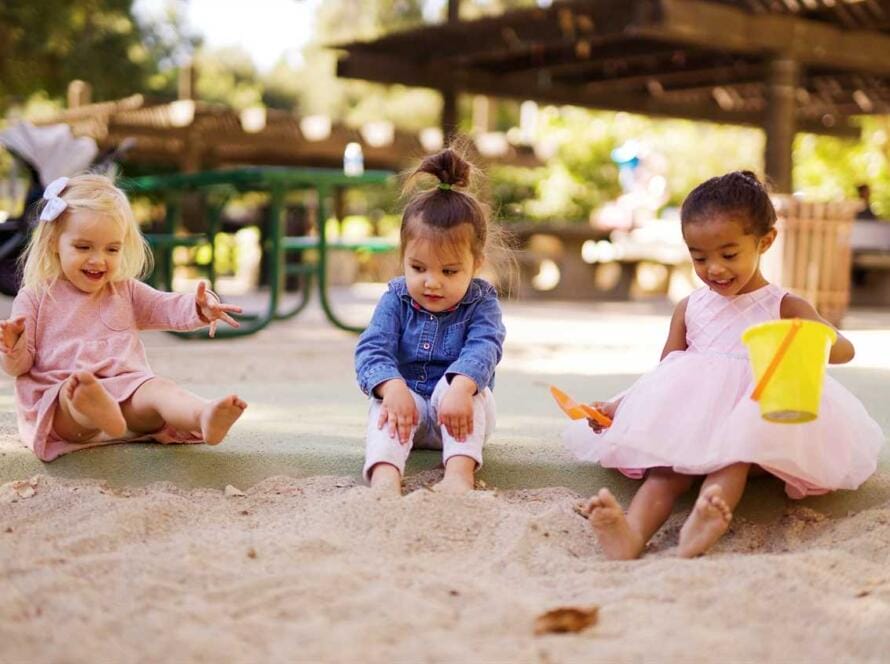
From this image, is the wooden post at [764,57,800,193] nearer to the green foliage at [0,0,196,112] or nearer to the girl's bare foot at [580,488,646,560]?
the girl's bare foot at [580,488,646,560]

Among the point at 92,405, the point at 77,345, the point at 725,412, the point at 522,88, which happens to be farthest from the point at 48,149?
the point at 522,88

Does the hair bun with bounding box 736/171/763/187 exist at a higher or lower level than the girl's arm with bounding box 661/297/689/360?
higher

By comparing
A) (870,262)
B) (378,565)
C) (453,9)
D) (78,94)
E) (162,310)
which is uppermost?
(453,9)

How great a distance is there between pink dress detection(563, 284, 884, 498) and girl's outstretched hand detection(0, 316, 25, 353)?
58.8 inches

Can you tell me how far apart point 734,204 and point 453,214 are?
0.68 m

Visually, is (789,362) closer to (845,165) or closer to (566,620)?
(566,620)

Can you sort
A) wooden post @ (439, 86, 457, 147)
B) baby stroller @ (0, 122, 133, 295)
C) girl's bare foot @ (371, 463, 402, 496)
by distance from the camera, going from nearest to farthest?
1. girl's bare foot @ (371, 463, 402, 496)
2. baby stroller @ (0, 122, 133, 295)
3. wooden post @ (439, 86, 457, 147)

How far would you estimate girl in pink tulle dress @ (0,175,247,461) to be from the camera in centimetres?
274

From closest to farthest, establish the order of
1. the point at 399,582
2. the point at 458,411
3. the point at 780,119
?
the point at 399,582, the point at 458,411, the point at 780,119

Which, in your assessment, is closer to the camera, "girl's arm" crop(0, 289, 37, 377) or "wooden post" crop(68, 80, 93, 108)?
"girl's arm" crop(0, 289, 37, 377)

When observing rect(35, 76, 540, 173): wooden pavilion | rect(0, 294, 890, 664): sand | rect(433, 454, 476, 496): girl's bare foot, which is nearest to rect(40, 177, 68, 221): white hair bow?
rect(0, 294, 890, 664): sand

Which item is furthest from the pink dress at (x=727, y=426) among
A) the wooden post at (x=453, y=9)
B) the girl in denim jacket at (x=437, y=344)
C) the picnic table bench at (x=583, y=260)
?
the picnic table bench at (x=583, y=260)

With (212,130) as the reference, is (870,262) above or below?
below

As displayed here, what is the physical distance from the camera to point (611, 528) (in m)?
2.16
